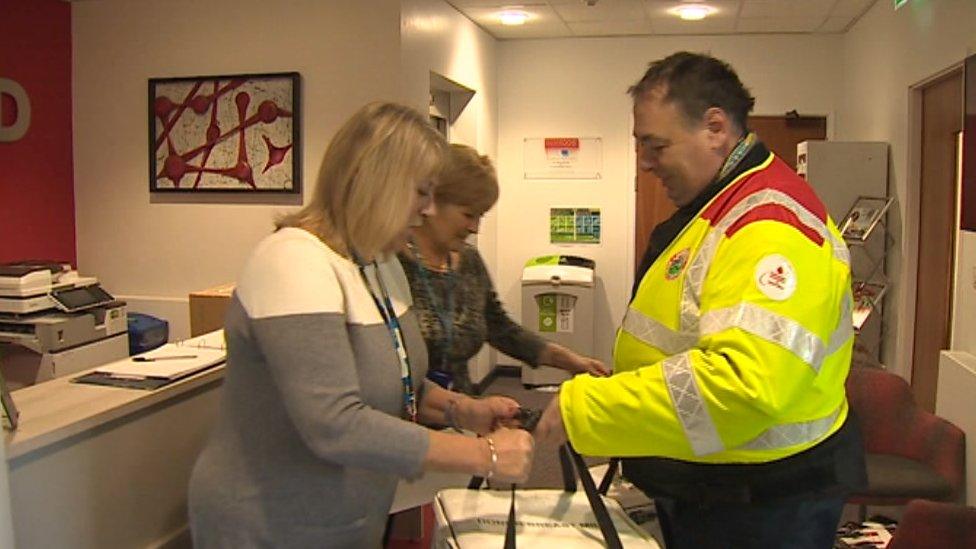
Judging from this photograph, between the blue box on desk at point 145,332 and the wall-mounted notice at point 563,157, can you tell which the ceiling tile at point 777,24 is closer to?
the wall-mounted notice at point 563,157

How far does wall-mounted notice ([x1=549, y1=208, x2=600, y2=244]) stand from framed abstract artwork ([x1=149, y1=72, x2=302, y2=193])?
2.62 m

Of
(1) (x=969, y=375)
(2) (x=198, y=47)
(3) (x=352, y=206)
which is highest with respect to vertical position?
(2) (x=198, y=47)

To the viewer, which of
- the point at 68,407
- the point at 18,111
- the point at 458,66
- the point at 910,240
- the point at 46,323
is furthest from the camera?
the point at 458,66

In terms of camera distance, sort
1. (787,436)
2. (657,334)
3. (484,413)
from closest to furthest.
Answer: (787,436), (657,334), (484,413)

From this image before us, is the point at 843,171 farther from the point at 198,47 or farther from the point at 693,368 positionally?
the point at 693,368

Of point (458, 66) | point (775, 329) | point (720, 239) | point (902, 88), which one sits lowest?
point (775, 329)

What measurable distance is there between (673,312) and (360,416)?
530mm

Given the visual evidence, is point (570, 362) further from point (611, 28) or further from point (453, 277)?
point (611, 28)

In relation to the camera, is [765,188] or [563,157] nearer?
[765,188]

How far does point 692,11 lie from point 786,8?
571 millimetres

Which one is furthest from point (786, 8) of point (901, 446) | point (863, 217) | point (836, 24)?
point (901, 446)

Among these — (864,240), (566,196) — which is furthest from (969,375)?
(566,196)

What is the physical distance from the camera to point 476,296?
92.9 inches

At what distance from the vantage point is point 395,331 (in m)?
1.55
